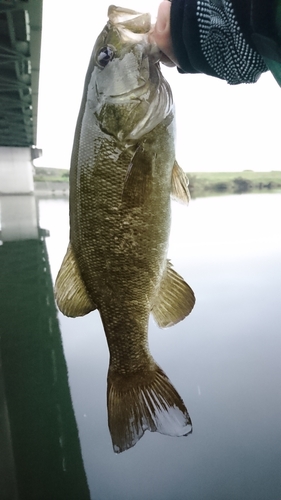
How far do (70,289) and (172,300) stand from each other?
1.23 ft

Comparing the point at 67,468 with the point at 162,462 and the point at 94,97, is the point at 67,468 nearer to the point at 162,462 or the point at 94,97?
the point at 162,462

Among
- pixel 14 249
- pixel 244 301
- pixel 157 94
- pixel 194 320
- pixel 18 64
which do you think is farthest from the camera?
pixel 14 249

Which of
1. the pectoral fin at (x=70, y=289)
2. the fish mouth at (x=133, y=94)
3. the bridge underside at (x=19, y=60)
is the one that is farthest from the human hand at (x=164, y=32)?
the bridge underside at (x=19, y=60)

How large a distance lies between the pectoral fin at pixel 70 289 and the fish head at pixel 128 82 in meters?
0.45

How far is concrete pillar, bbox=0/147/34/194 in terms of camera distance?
22.8m

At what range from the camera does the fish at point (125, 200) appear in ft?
3.97

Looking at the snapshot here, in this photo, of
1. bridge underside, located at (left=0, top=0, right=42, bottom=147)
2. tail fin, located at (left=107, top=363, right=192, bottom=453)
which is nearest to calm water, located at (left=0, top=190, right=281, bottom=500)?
tail fin, located at (left=107, top=363, right=192, bottom=453)

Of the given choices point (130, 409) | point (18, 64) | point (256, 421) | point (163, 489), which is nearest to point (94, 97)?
point (130, 409)

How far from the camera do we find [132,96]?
1211 millimetres

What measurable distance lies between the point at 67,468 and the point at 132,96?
2928 mm

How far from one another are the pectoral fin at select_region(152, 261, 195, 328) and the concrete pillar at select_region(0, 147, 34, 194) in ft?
76.6

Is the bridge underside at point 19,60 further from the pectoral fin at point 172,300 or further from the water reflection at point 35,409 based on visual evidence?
the pectoral fin at point 172,300

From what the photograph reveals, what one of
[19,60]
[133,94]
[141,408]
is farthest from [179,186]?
[19,60]

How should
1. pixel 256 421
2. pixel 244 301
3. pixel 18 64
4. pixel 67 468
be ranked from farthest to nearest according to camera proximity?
pixel 18 64
pixel 244 301
pixel 256 421
pixel 67 468
